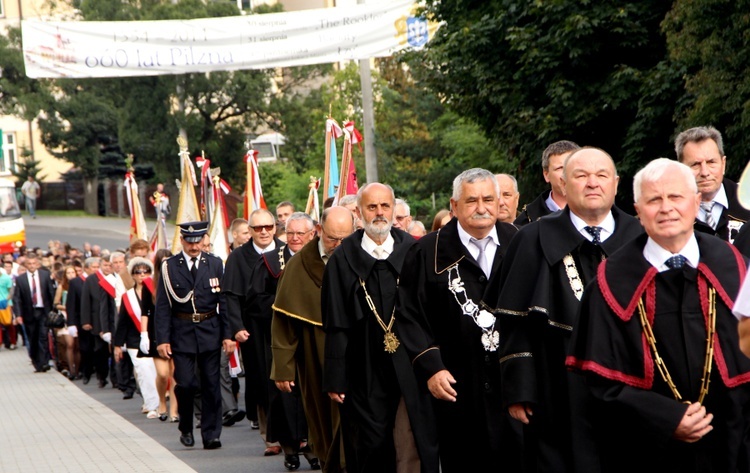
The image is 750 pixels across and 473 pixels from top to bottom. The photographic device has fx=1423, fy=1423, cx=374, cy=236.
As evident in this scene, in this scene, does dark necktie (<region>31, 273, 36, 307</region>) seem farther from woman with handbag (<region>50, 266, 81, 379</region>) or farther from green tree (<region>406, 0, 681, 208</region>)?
green tree (<region>406, 0, 681, 208</region>)

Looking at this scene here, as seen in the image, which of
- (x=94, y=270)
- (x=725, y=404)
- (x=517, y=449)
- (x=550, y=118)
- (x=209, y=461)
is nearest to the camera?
(x=725, y=404)

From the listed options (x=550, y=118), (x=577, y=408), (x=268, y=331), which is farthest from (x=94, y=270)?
(x=577, y=408)

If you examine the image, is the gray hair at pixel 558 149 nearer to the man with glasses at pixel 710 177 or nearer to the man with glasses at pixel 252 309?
the man with glasses at pixel 710 177

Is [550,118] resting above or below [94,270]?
above

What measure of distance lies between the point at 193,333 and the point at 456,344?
6136 mm

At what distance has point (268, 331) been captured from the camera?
12.7 m

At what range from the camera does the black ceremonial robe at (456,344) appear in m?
7.25

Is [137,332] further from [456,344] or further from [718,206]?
[718,206]

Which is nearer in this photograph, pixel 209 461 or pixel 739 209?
pixel 739 209

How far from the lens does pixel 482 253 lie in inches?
299

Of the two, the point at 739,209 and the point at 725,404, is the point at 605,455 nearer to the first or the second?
the point at 725,404

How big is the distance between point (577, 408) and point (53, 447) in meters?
8.57

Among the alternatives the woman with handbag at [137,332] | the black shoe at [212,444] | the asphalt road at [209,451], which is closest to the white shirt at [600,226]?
the asphalt road at [209,451]

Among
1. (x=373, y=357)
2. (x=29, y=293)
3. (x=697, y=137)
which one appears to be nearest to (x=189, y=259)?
(x=373, y=357)
